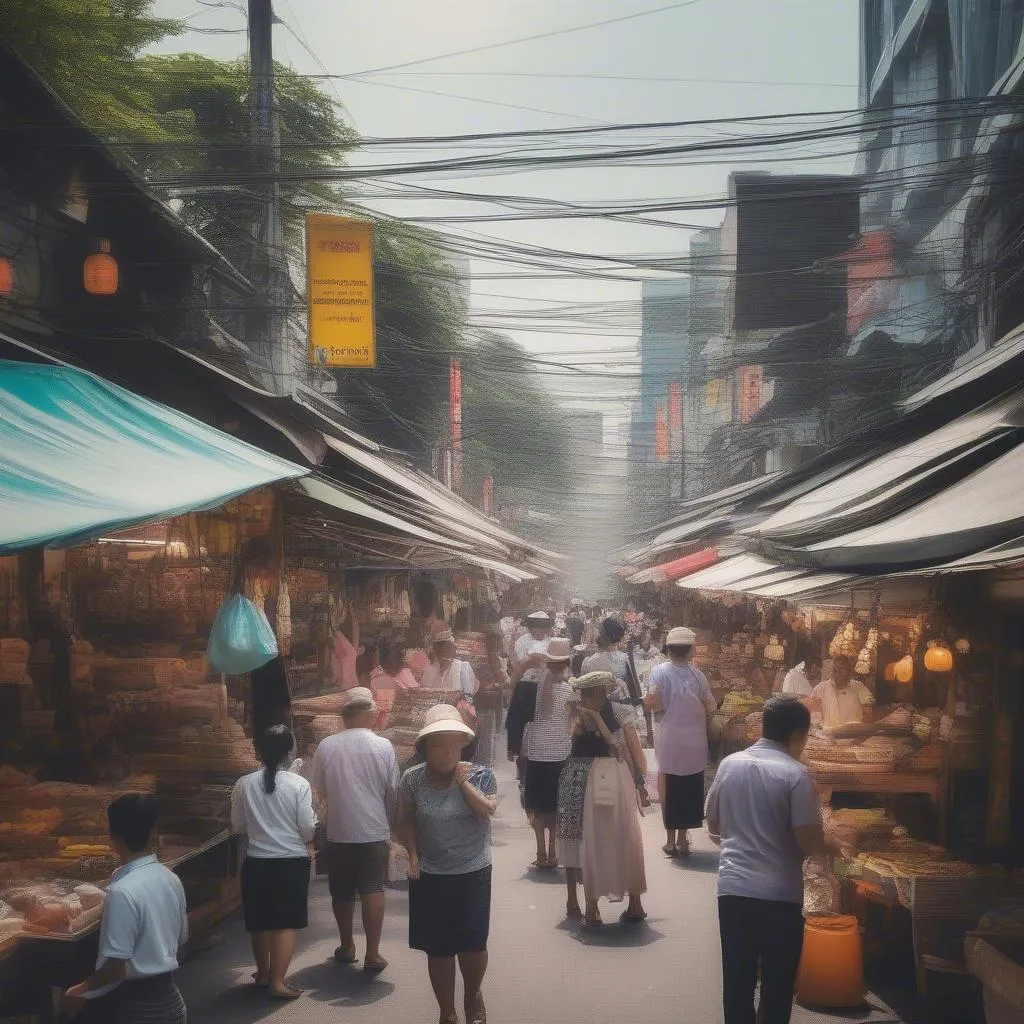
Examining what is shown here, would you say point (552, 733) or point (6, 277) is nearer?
point (552, 733)

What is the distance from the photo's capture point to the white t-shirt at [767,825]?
4.98 m

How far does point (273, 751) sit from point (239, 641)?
1.51m

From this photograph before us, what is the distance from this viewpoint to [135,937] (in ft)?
14.6

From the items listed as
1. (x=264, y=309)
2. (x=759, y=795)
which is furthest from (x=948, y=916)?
(x=264, y=309)

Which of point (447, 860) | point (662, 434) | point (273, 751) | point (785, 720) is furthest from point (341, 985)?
point (662, 434)

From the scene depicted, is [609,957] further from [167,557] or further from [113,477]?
[167,557]

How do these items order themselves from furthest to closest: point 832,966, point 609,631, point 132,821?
point 609,631
point 832,966
point 132,821

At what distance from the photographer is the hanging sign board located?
41.9 ft

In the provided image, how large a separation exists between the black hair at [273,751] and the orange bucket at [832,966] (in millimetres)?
2973

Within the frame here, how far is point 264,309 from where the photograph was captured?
505 inches

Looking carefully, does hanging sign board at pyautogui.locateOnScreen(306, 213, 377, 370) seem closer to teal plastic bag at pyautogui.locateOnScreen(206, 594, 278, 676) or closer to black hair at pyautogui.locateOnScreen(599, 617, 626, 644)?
black hair at pyautogui.locateOnScreen(599, 617, 626, 644)

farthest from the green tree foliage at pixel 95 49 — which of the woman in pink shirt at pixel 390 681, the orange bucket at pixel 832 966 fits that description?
the orange bucket at pixel 832 966

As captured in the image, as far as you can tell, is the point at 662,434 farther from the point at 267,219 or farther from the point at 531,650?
the point at 267,219

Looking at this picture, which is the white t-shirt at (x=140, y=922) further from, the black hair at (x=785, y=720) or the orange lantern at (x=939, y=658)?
the orange lantern at (x=939, y=658)
